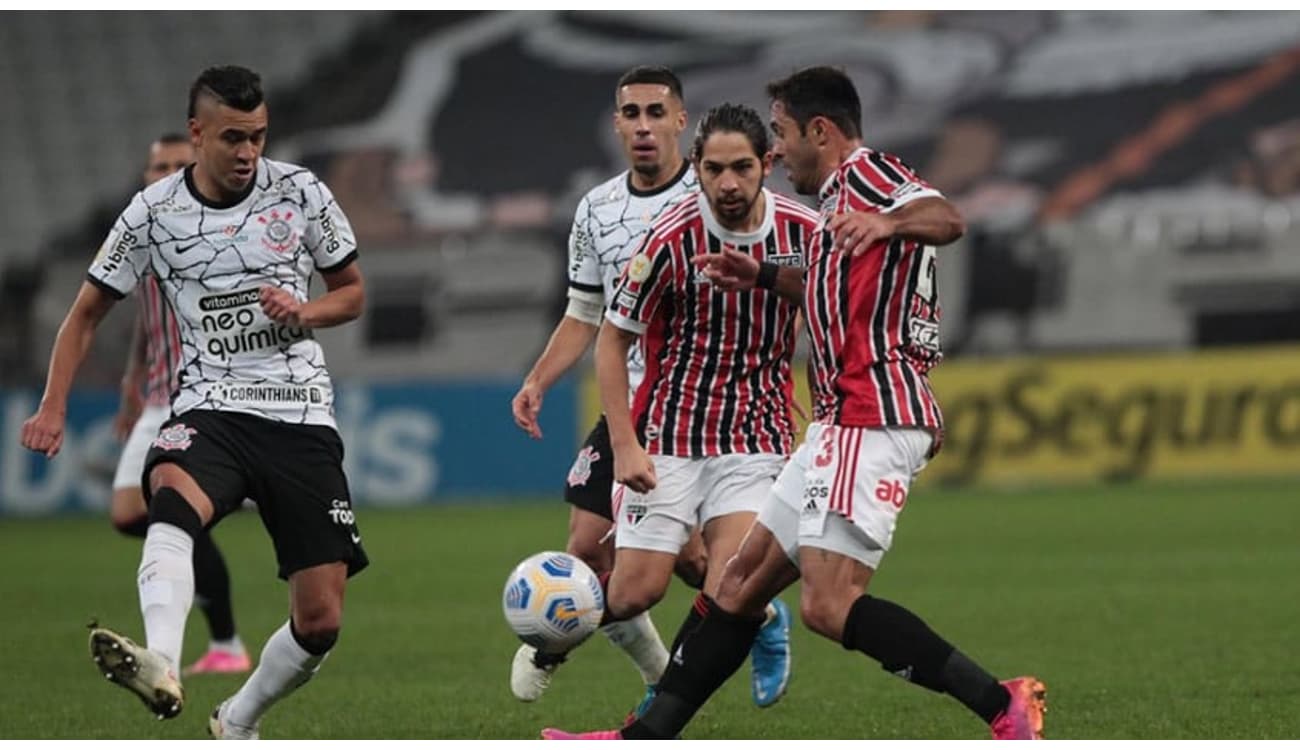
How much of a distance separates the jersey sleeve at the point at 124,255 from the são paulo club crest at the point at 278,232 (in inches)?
15.1

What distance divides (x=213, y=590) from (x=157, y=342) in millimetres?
1196

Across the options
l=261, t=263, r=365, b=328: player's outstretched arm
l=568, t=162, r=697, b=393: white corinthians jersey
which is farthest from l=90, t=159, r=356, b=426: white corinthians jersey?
l=568, t=162, r=697, b=393: white corinthians jersey

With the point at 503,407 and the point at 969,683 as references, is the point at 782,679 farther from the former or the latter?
the point at 503,407

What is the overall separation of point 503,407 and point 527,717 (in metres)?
13.4

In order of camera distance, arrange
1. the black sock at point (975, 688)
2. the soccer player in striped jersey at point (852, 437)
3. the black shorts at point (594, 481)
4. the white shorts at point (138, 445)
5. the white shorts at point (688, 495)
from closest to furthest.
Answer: the black sock at point (975, 688), the soccer player in striped jersey at point (852, 437), the white shorts at point (688, 495), the black shorts at point (594, 481), the white shorts at point (138, 445)

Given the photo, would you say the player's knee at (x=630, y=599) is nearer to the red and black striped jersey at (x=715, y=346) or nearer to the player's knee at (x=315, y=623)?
the red and black striped jersey at (x=715, y=346)

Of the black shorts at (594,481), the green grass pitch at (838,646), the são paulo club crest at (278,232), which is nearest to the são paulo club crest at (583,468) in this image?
the black shorts at (594,481)

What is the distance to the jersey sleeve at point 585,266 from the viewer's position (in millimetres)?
8070

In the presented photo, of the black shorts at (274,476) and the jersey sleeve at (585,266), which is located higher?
the jersey sleeve at (585,266)

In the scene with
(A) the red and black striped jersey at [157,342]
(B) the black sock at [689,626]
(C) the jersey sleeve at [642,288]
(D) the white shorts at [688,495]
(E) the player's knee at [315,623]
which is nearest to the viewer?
(B) the black sock at [689,626]

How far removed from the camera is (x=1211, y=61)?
1123 inches

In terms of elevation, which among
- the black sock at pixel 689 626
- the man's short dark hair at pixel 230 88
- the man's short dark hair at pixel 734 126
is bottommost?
the black sock at pixel 689 626

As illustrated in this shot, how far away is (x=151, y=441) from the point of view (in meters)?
9.93

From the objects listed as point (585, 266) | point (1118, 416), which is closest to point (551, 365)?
point (585, 266)
